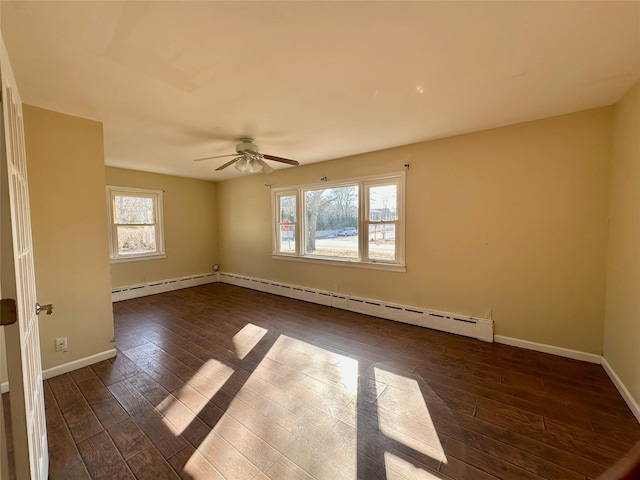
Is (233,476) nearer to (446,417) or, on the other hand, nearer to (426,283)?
(446,417)

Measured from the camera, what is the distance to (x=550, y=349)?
286 cm

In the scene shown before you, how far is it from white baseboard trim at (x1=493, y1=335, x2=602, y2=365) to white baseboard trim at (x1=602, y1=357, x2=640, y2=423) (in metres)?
0.09

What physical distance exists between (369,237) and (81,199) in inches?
140

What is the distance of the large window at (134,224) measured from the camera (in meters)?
4.90

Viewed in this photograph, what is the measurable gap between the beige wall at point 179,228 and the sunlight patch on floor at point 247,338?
297 centimetres

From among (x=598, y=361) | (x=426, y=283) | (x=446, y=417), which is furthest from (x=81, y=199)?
(x=598, y=361)

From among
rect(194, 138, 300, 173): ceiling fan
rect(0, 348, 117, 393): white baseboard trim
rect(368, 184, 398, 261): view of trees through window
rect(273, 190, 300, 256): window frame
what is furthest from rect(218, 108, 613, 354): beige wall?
rect(0, 348, 117, 393): white baseboard trim

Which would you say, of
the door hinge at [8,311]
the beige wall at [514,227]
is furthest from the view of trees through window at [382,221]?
the door hinge at [8,311]

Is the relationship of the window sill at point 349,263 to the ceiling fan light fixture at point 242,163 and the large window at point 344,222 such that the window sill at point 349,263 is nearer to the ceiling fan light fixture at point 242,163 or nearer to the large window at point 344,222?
the large window at point 344,222

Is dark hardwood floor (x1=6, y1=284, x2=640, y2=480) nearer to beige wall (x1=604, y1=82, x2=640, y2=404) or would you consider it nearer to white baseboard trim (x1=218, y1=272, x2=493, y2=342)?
white baseboard trim (x1=218, y1=272, x2=493, y2=342)

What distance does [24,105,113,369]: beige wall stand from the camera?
2.44 metres

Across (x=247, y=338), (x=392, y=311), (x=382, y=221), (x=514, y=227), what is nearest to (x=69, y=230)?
(x=247, y=338)

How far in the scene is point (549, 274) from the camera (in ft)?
9.30

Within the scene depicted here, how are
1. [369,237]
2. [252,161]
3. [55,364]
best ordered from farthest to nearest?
[369,237] → [252,161] → [55,364]
